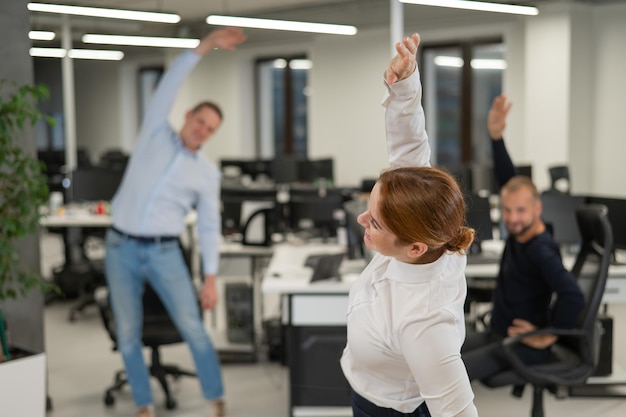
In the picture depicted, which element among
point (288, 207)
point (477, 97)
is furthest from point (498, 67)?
point (288, 207)

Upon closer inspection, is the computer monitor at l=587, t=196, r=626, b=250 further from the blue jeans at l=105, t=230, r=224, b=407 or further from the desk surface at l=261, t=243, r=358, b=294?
the blue jeans at l=105, t=230, r=224, b=407

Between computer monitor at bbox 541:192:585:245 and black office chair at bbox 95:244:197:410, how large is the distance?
8.33ft

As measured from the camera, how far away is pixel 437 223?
171 centimetres

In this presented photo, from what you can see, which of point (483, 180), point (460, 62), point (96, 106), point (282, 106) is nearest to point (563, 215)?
point (483, 180)

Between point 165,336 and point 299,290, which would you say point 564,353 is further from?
point 165,336

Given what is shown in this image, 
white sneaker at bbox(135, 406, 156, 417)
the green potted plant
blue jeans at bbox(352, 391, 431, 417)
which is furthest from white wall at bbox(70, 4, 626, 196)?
blue jeans at bbox(352, 391, 431, 417)

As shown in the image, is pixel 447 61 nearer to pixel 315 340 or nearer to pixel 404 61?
pixel 315 340

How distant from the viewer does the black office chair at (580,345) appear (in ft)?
11.3

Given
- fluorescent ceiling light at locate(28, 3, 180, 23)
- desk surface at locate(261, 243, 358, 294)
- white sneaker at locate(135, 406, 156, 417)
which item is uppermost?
fluorescent ceiling light at locate(28, 3, 180, 23)

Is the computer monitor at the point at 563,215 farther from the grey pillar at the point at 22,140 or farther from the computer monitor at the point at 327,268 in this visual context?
the grey pillar at the point at 22,140

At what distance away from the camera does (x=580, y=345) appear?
3.54m

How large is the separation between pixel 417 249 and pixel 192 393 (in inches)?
132

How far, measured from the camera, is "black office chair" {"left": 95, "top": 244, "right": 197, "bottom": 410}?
4344 mm

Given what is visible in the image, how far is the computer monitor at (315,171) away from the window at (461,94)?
2222 mm
